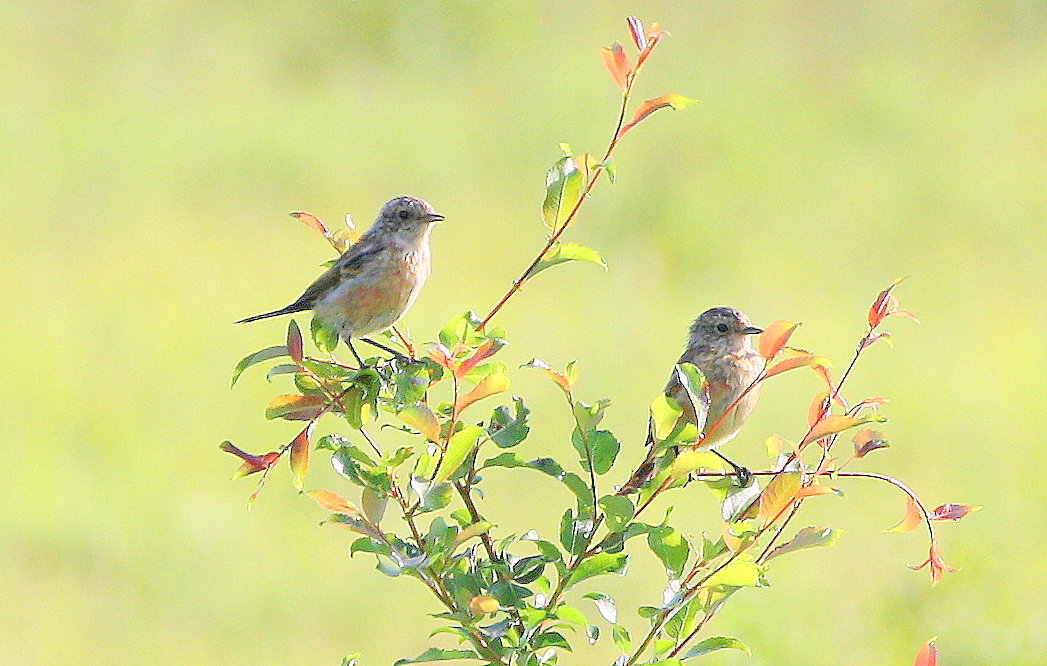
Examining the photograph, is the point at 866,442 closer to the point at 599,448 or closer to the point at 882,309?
the point at 882,309

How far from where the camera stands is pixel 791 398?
1025 cm

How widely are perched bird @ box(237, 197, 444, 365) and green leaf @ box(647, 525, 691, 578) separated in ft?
2.57

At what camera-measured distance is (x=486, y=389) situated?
72.0 inches

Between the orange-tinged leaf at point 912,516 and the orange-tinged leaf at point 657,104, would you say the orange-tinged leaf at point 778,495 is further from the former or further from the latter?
the orange-tinged leaf at point 657,104

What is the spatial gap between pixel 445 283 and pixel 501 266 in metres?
0.53

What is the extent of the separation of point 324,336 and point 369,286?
0.36m

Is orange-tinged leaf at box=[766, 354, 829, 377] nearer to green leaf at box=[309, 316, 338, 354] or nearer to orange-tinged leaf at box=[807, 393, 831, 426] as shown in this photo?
orange-tinged leaf at box=[807, 393, 831, 426]

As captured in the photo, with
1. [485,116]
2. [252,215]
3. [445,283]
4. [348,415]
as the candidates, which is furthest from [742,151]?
[348,415]

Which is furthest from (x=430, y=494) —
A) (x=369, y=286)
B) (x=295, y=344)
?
(x=369, y=286)

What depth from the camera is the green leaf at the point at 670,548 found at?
Result: 191cm

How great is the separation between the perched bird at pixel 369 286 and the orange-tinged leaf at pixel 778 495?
91 cm

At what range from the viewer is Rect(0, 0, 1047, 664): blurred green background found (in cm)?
801

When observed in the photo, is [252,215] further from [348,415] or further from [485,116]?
[348,415]

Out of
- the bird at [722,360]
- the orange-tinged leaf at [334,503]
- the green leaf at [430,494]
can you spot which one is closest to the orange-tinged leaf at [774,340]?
the green leaf at [430,494]
